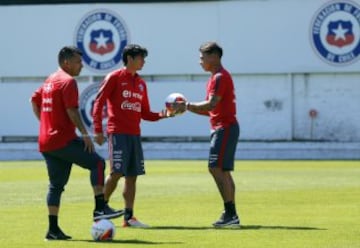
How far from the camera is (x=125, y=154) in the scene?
13.3m

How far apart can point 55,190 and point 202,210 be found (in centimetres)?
373

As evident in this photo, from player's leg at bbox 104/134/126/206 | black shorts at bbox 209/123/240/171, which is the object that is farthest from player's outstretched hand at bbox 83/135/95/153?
black shorts at bbox 209/123/240/171

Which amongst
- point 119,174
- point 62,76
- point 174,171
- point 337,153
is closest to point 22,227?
point 119,174

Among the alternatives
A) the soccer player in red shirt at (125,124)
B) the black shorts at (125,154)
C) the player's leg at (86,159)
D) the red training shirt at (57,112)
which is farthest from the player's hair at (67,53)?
the black shorts at (125,154)

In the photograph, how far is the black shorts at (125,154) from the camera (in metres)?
13.2

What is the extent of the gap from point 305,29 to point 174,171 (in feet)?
34.6

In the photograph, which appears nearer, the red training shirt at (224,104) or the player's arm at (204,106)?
the player's arm at (204,106)

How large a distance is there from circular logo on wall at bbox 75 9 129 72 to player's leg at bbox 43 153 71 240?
78.9 ft

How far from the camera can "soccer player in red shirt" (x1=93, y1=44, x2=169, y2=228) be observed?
13.3 meters

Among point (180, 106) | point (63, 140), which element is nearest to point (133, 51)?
point (180, 106)

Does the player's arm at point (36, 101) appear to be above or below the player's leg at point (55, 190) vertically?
above

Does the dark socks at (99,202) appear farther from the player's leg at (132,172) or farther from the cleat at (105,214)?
the player's leg at (132,172)

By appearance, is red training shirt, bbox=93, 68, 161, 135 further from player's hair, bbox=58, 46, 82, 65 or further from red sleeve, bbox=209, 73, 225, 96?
player's hair, bbox=58, 46, 82, 65

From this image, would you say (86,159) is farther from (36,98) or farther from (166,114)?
(166,114)
